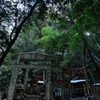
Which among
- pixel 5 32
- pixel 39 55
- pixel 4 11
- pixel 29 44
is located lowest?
pixel 39 55

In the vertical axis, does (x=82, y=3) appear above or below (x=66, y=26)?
below

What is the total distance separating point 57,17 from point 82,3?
10.2 feet

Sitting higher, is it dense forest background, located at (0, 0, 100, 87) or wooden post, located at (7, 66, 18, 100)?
dense forest background, located at (0, 0, 100, 87)

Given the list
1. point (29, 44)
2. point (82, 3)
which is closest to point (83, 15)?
point (82, 3)

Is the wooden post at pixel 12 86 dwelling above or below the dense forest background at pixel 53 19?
below

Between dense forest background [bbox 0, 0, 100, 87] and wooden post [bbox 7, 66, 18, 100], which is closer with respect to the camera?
dense forest background [bbox 0, 0, 100, 87]

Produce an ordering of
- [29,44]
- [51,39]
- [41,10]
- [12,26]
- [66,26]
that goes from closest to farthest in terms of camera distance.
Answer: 1. [12,26]
2. [41,10]
3. [66,26]
4. [51,39]
5. [29,44]

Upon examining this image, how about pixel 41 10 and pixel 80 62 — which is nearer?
pixel 41 10

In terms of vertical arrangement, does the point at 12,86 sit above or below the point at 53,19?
below

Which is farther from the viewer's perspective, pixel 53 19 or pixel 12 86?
pixel 53 19

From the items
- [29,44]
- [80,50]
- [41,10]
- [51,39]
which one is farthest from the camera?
[29,44]

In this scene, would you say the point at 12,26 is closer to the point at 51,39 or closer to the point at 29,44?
the point at 51,39

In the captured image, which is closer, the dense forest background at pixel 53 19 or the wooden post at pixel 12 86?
the dense forest background at pixel 53 19

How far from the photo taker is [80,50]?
38.6ft
